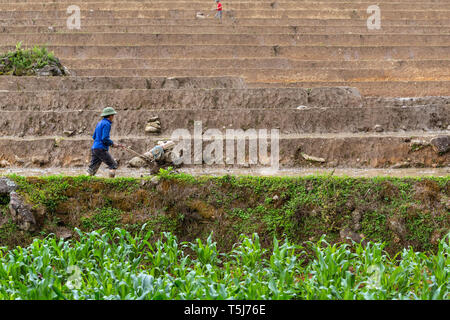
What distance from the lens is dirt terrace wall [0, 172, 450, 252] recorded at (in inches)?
301

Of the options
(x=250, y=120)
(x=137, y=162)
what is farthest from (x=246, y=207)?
(x=250, y=120)

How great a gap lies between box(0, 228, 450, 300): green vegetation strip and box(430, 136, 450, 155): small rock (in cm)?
265

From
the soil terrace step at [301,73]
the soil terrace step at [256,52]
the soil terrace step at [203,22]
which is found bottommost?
the soil terrace step at [301,73]

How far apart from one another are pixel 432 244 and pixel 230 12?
12.4m

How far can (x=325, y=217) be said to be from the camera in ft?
25.3

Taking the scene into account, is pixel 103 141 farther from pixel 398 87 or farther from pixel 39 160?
pixel 398 87

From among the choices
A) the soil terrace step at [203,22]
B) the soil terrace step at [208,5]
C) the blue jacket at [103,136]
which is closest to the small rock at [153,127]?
the blue jacket at [103,136]

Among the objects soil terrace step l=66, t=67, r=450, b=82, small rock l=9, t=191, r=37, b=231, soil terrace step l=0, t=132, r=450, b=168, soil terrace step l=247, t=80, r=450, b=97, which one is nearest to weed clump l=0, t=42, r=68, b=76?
soil terrace step l=66, t=67, r=450, b=82

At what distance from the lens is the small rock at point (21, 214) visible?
760cm

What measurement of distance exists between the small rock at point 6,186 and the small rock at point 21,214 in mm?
136

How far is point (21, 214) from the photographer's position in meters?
7.60

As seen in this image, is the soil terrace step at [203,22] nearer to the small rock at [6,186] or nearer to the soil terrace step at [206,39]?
the soil terrace step at [206,39]

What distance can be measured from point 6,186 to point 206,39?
9410 millimetres

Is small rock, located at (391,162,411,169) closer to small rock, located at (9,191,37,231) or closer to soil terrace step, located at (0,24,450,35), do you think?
small rock, located at (9,191,37,231)
